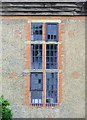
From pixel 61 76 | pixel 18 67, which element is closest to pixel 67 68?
pixel 61 76

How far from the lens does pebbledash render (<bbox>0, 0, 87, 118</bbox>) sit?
18.4 m

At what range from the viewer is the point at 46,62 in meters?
18.4

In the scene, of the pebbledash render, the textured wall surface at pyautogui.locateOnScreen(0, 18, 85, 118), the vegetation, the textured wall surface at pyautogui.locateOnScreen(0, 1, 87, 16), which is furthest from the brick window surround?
the vegetation

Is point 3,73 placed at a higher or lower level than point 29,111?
higher

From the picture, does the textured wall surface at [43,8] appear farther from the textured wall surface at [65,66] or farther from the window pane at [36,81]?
the window pane at [36,81]

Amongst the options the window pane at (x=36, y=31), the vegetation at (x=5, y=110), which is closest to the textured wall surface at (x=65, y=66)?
the window pane at (x=36, y=31)

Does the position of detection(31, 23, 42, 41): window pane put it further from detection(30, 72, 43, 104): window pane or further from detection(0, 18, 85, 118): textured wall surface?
detection(30, 72, 43, 104): window pane

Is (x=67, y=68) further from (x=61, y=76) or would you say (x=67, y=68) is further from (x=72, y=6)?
(x=72, y=6)

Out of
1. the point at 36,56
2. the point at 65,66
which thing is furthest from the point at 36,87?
the point at 65,66

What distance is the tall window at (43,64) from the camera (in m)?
18.4

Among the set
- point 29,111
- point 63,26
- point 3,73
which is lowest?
point 29,111

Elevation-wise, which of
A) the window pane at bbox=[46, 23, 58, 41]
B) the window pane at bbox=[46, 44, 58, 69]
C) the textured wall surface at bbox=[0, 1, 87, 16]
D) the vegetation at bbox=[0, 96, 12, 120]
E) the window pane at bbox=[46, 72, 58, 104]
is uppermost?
the textured wall surface at bbox=[0, 1, 87, 16]

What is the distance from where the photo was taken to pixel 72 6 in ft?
60.1

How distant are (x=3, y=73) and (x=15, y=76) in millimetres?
367
